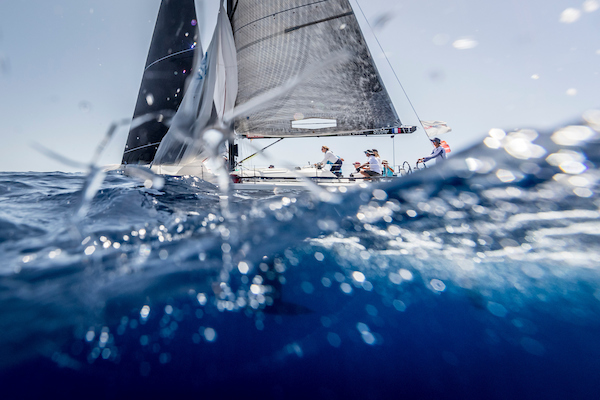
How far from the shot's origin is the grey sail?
278 inches

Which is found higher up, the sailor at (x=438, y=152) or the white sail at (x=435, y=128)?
the white sail at (x=435, y=128)

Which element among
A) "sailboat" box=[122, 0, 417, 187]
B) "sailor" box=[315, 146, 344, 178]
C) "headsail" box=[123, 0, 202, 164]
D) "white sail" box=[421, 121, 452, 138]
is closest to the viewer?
"sailor" box=[315, 146, 344, 178]

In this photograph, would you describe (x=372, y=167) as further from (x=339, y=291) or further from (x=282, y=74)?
(x=339, y=291)

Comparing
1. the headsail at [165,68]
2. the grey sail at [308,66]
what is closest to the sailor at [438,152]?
the grey sail at [308,66]

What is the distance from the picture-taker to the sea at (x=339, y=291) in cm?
105

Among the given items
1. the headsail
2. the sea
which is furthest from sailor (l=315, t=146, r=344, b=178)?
the headsail

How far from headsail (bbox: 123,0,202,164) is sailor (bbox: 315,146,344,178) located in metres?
5.13

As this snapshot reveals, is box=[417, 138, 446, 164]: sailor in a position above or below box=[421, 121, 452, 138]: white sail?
below

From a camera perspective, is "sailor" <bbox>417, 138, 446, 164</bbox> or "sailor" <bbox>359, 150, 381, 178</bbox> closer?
"sailor" <bbox>417, 138, 446, 164</bbox>

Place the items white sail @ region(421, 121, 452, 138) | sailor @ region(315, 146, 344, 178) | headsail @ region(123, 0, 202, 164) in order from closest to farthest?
sailor @ region(315, 146, 344, 178) < white sail @ region(421, 121, 452, 138) < headsail @ region(123, 0, 202, 164)

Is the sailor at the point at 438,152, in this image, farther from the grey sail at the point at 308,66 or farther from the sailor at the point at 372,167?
the grey sail at the point at 308,66

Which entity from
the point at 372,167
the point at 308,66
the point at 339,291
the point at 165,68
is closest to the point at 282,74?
the point at 308,66

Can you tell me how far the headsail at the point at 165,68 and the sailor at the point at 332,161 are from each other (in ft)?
16.8

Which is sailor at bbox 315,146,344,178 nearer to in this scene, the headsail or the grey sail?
the grey sail
